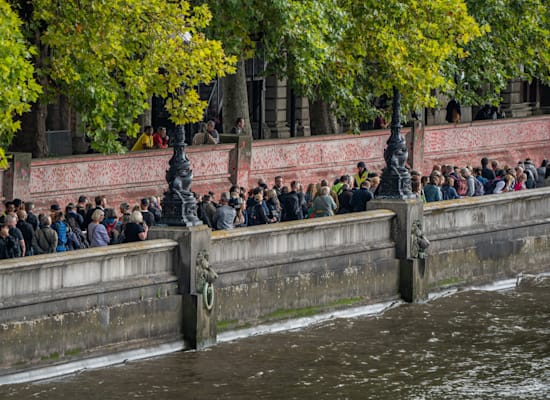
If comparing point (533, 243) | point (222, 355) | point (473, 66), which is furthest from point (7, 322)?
point (473, 66)

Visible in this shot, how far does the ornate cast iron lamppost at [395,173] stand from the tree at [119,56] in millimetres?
3376

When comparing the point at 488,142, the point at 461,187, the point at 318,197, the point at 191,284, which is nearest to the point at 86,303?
the point at 191,284

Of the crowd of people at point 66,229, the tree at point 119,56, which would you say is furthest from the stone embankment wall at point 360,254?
the tree at point 119,56

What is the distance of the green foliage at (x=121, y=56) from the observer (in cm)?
2959

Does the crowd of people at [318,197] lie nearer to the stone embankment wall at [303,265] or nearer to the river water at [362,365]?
the stone embankment wall at [303,265]

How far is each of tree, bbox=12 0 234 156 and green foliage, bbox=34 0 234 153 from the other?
17mm

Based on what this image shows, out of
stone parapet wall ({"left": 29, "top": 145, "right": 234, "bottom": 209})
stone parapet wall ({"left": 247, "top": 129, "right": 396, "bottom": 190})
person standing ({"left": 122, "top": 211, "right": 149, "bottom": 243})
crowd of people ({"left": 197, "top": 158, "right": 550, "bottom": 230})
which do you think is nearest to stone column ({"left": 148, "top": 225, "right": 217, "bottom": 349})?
person standing ({"left": 122, "top": 211, "right": 149, "bottom": 243})

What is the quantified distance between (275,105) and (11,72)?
82.5ft

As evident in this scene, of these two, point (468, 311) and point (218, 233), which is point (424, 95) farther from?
point (218, 233)

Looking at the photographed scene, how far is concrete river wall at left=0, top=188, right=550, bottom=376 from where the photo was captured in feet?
73.8

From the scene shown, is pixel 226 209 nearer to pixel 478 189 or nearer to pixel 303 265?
pixel 303 265

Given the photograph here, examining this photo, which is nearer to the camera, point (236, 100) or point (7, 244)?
point (7, 244)

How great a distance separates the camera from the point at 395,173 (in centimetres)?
2953

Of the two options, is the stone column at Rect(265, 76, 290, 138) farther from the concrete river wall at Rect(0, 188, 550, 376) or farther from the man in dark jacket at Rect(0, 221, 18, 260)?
the man in dark jacket at Rect(0, 221, 18, 260)
